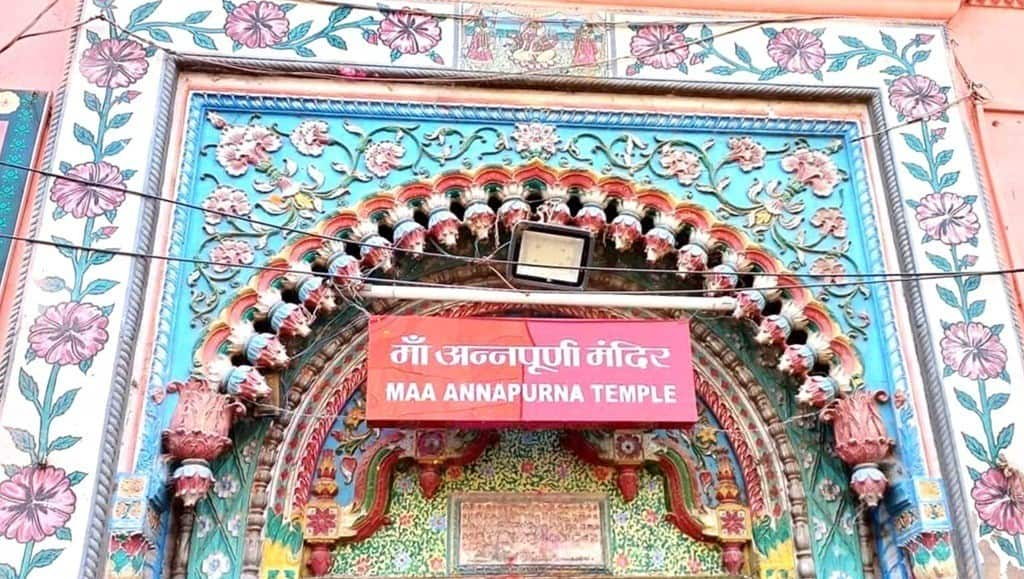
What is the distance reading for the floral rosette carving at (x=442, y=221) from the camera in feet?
14.1

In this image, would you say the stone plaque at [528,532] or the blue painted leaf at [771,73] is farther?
the blue painted leaf at [771,73]

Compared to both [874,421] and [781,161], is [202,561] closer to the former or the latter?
[874,421]

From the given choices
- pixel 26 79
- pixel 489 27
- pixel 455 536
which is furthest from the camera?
pixel 489 27

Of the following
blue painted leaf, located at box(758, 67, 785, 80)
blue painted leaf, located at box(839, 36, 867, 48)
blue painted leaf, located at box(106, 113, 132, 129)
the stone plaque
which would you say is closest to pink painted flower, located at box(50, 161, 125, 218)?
blue painted leaf, located at box(106, 113, 132, 129)

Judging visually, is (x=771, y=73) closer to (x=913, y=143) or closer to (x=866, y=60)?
(x=866, y=60)

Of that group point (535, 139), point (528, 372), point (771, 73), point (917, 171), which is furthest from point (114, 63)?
point (917, 171)

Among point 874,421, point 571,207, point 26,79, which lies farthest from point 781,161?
point 26,79

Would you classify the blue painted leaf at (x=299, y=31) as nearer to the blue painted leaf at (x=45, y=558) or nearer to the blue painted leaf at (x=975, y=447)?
the blue painted leaf at (x=45, y=558)

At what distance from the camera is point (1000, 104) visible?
4805mm

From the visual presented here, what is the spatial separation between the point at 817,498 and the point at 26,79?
375cm

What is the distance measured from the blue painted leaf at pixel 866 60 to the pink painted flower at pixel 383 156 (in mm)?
2173

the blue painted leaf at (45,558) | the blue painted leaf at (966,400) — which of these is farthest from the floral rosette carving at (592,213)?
the blue painted leaf at (45,558)

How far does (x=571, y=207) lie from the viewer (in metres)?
4.50

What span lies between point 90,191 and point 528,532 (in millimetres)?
2214
